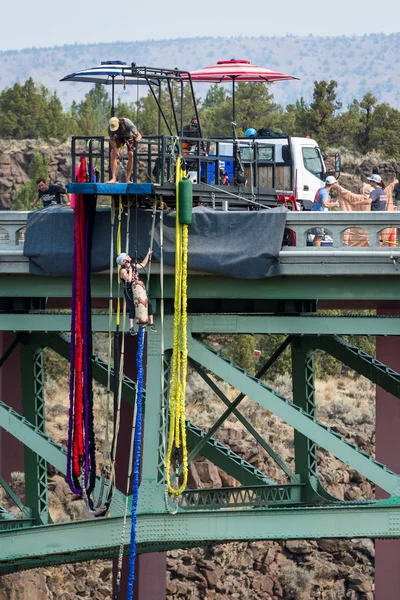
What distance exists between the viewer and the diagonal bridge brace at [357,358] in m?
23.3

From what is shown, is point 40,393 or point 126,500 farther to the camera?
point 40,393

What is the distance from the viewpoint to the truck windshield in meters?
29.0

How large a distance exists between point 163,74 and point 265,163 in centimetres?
329

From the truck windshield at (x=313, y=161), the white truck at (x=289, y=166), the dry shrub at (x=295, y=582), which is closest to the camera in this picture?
the white truck at (x=289, y=166)

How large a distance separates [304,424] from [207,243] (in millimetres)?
2518

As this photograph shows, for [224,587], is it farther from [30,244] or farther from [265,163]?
[30,244]

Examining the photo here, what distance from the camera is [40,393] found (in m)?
23.7

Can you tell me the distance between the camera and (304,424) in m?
21.1

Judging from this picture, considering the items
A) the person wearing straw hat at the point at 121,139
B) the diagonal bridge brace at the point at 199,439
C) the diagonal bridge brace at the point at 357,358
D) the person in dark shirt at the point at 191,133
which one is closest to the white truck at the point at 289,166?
the person in dark shirt at the point at 191,133

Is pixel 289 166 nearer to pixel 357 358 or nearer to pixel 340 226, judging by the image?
pixel 357 358

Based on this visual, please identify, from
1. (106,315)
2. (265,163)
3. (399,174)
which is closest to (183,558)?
(265,163)

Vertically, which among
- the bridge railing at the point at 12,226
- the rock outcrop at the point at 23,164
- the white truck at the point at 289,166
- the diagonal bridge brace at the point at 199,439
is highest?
the rock outcrop at the point at 23,164

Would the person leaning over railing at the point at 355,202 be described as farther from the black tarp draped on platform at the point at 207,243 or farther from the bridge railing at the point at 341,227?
the black tarp draped on platform at the point at 207,243

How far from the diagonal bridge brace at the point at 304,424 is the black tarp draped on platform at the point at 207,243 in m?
1.18
